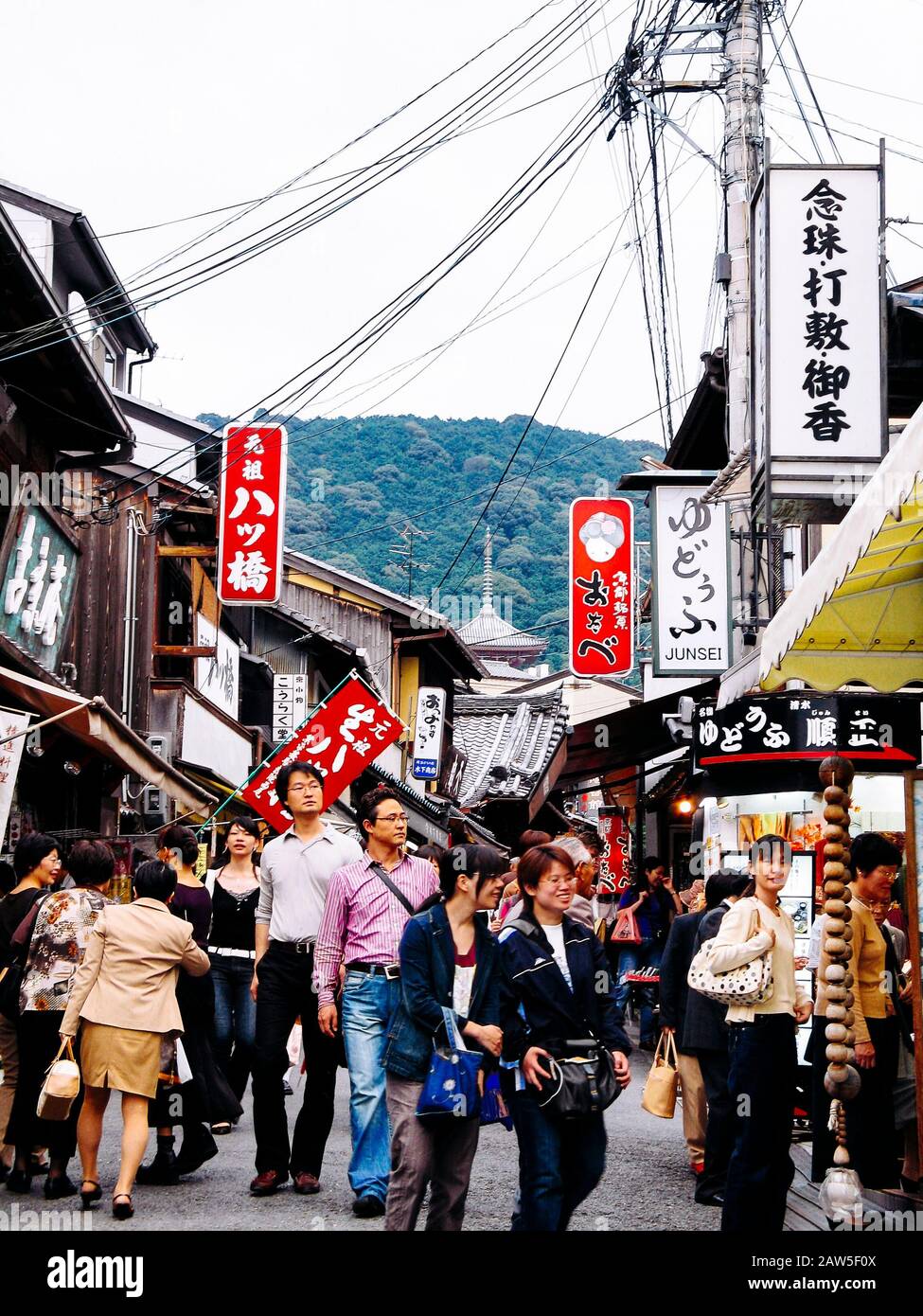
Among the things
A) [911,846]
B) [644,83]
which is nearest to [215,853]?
[644,83]

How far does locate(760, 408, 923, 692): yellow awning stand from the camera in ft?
19.6

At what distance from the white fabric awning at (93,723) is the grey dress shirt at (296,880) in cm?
379

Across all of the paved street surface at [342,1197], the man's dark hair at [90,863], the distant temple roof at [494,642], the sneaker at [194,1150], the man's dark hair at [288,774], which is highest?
the distant temple roof at [494,642]

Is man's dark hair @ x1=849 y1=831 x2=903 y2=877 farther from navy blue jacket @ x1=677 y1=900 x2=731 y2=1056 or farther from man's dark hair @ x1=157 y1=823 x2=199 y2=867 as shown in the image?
man's dark hair @ x1=157 y1=823 x2=199 y2=867

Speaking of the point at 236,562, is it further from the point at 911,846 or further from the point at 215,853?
the point at 911,846

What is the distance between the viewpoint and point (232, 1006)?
33.5 feet

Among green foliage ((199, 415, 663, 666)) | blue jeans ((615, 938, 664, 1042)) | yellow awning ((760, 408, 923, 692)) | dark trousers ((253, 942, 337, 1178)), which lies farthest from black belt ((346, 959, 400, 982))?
green foliage ((199, 415, 663, 666))

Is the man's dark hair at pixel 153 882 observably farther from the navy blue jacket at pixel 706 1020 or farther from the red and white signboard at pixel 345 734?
the red and white signboard at pixel 345 734

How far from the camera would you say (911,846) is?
782 cm

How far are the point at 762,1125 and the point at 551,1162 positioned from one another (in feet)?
4.11

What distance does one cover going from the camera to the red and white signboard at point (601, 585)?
21.8 meters

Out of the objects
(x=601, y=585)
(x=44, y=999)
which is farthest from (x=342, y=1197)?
(x=601, y=585)

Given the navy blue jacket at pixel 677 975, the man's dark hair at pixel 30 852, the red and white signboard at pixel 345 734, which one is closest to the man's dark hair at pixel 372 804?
the man's dark hair at pixel 30 852
